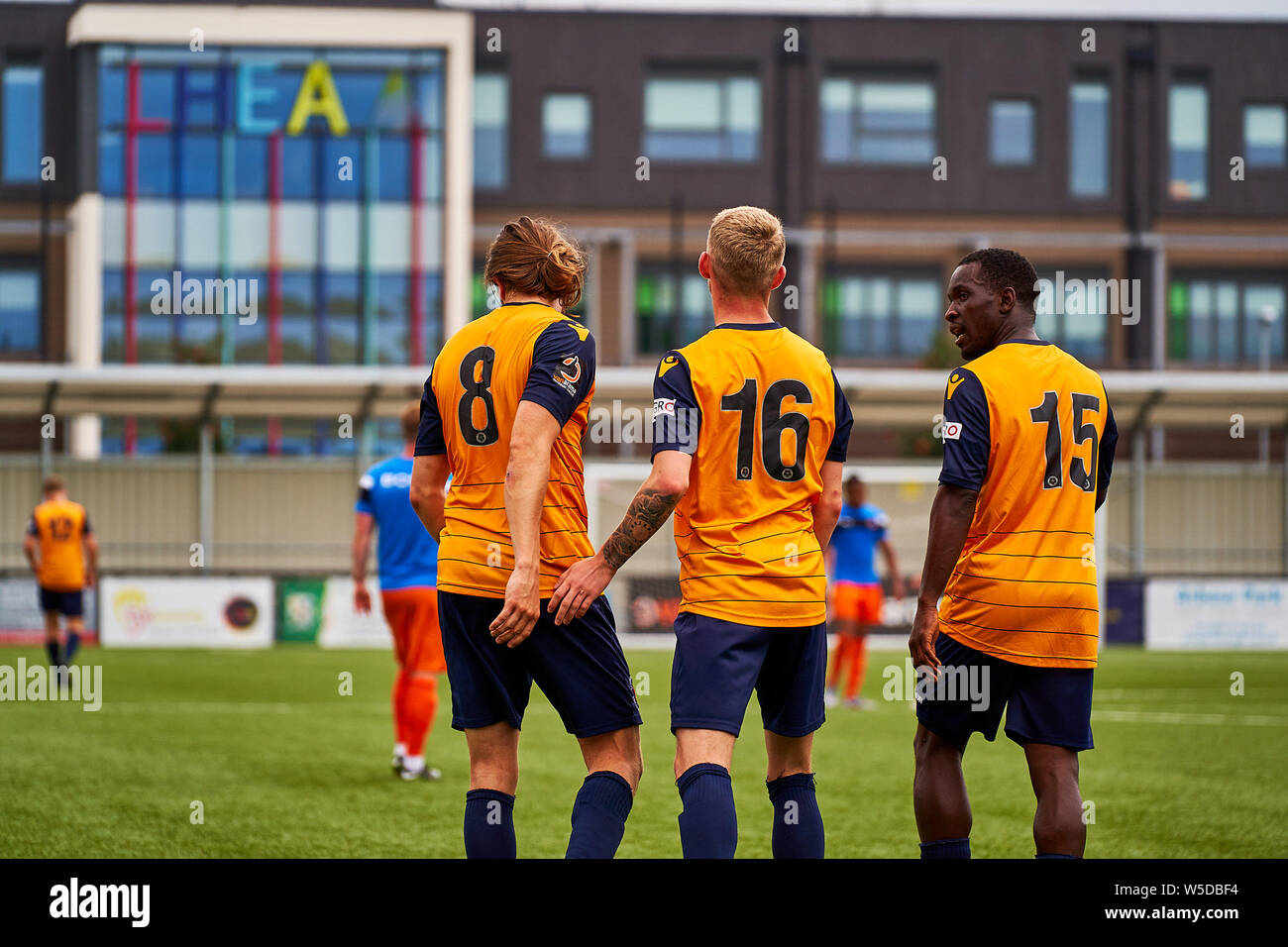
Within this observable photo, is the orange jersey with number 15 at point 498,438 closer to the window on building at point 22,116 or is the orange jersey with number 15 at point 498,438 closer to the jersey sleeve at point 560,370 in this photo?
the jersey sleeve at point 560,370

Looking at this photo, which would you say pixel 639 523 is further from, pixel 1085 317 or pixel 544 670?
pixel 1085 317

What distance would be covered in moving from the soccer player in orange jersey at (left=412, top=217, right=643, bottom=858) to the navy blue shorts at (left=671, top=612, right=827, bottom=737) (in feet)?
0.74

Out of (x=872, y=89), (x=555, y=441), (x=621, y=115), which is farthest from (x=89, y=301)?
(x=555, y=441)

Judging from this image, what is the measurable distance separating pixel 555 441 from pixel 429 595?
4617 millimetres

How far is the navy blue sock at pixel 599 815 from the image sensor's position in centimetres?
418

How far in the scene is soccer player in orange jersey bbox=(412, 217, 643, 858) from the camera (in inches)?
167

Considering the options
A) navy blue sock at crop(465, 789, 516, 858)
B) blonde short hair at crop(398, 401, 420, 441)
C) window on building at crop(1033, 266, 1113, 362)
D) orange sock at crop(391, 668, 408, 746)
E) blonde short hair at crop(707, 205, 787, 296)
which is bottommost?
orange sock at crop(391, 668, 408, 746)

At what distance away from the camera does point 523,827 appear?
23.1 ft

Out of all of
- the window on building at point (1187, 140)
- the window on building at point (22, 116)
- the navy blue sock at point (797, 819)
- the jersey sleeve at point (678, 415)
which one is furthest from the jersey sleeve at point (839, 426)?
the window on building at point (1187, 140)

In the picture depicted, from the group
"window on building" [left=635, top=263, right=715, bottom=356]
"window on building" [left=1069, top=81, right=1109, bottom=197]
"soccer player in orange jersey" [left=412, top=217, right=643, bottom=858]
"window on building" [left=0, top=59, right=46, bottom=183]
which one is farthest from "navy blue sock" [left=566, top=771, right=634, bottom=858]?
"window on building" [left=1069, top=81, right=1109, bottom=197]

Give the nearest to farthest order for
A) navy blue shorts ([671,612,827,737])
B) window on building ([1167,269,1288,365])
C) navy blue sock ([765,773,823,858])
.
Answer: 1. navy blue shorts ([671,612,827,737])
2. navy blue sock ([765,773,823,858])
3. window on building ([1167,269,1288,365])

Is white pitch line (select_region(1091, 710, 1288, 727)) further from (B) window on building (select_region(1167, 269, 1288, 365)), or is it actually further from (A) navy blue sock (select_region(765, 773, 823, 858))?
(B) window on building (select_region(1167, 269, 1288, 365))

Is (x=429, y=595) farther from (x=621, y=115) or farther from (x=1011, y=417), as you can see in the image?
(x=621, y=115)
